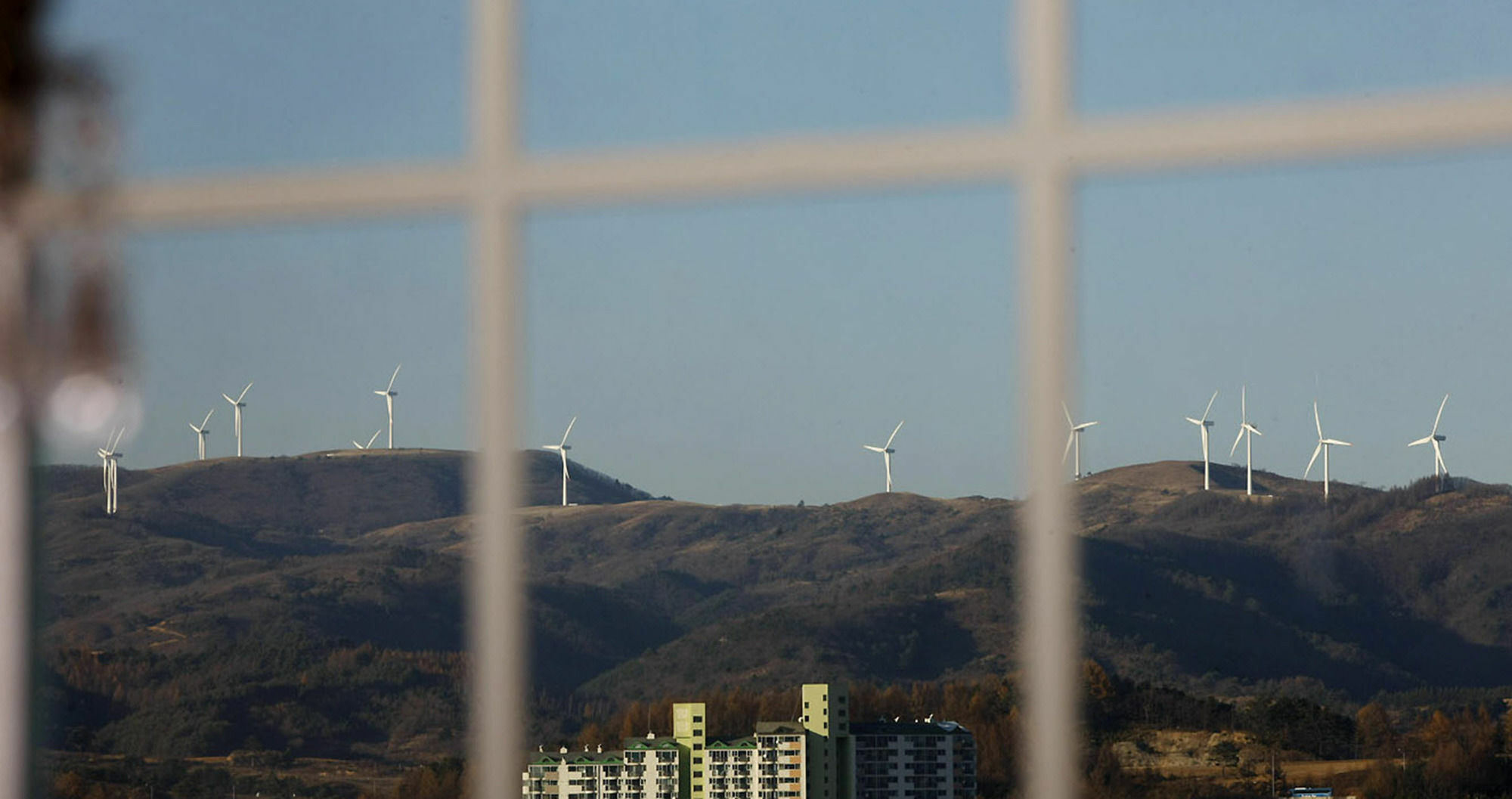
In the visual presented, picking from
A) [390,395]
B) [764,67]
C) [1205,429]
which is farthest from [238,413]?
[1205,429]

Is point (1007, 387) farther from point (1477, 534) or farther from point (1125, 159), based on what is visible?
point (1125, 159)

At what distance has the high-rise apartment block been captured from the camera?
805 cm

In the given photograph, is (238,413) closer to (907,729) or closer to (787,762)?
(787,762)

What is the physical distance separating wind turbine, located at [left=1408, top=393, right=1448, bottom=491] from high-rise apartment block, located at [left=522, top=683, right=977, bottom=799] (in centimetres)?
438

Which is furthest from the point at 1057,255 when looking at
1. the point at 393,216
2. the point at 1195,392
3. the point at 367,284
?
the point at 367,284

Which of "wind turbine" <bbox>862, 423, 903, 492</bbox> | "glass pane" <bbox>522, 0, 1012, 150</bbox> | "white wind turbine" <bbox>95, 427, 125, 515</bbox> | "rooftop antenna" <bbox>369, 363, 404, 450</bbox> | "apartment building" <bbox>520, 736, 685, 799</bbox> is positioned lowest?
"apartment building" <bbox>520, 736, 685, 799</bbox>

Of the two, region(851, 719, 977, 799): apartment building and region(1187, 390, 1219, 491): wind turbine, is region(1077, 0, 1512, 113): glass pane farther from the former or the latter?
region(851, 719, 977, 799): apartment building

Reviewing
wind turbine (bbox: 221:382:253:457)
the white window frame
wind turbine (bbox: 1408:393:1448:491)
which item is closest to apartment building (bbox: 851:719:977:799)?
wind turbine (bbox: 1408:393:1448:491)

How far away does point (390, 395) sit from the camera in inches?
530

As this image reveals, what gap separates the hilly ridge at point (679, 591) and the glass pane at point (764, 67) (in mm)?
4420

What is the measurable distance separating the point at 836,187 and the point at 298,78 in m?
13.1

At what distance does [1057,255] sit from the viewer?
136 centimetres

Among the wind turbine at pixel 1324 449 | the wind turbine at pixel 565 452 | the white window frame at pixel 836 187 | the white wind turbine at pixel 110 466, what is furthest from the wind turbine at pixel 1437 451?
the white window frame at pixel 836 187

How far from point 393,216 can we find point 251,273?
12.4 metres
